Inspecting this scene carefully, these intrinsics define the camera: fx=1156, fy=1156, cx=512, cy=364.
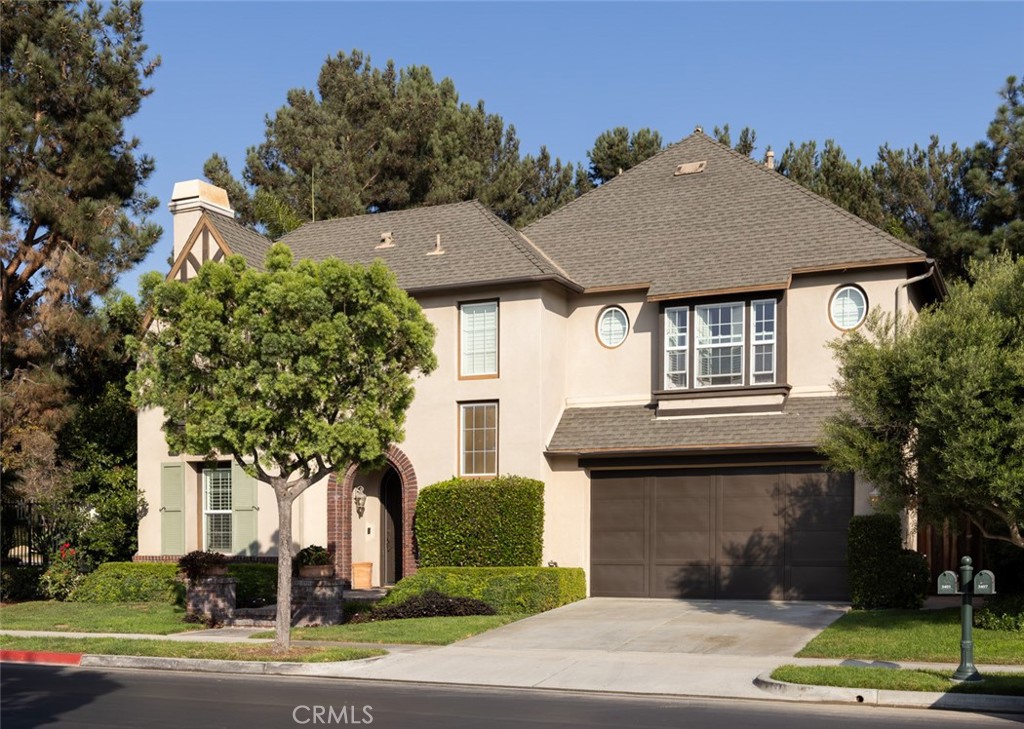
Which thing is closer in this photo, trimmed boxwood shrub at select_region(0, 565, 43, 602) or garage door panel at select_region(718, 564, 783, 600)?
garage door panel at select_region(718, 564, 783, 600)

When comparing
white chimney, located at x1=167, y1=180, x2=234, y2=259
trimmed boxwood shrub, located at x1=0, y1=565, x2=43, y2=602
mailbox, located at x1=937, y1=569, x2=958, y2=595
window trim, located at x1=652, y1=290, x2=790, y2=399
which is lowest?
trimmed boxwood shrub, located at x1=0, y1=565, x2=43, y2=602

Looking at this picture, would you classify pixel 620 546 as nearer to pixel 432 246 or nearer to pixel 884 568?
pixel 884 568

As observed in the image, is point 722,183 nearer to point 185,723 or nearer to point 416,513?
point 416,513

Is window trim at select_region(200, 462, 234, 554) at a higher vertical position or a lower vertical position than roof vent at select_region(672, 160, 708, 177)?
lower

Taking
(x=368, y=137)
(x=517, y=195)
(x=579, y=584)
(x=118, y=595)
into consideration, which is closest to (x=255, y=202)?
(x=368, y=137)

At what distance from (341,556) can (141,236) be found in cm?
1087

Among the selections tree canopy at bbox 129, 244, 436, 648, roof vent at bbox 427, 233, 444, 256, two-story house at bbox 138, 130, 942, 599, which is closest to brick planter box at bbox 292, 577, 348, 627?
two-story house at bbox 138, 130, 942, 599

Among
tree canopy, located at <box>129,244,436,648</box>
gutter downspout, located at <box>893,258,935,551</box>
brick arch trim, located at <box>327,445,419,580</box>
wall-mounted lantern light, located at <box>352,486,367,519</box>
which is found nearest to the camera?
tree canopy, located at <box>129,244,436,648</box>

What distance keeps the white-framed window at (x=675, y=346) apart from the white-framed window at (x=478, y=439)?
12.4 ft

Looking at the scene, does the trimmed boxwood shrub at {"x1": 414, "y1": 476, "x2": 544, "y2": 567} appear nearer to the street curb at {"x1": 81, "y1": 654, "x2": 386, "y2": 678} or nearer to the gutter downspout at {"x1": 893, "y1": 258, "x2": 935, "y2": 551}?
the street curb at {"x1": 81, "y1": 654, "x2": 386, "y2": 678}

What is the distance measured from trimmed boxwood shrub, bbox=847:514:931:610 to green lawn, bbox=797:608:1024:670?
93 centimetres

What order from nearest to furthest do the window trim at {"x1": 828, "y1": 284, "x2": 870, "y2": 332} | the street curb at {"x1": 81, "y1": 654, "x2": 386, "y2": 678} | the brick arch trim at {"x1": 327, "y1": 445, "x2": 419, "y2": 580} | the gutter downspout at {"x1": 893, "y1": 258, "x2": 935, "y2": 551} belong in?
1. the street curb at {"x1": 81, "y1": 654, "x2": 386, "y2": 678}
2. the gutter downspout at {"x1": 893, "y1": 258, "x2": 935, "y2": 551}
3. the window trim at {"x1": 828, "y1": 284, "x2": 870, "y2": 332}
4. the brick arch trim at {"x1": 327, "y1": 445, "x2": 419, "y2": 580}

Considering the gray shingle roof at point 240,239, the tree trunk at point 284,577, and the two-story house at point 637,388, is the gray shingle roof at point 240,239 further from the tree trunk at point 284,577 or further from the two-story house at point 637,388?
the tree trunk at point 284,577

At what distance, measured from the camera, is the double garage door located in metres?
22.3
